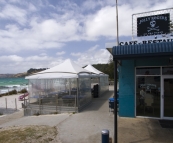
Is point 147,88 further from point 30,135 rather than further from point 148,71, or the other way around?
point 30,135

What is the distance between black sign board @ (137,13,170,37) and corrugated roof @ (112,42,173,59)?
362 centimetres

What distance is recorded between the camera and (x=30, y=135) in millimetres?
6273

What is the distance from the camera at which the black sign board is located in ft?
27.3

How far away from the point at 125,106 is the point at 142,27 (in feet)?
14.1

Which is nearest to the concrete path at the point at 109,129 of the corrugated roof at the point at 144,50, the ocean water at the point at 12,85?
the corrugated roof at the point at 144,50

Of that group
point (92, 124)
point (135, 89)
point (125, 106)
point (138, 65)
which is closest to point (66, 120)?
point (92, 124)

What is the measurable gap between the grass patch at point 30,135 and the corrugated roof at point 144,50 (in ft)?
12.7

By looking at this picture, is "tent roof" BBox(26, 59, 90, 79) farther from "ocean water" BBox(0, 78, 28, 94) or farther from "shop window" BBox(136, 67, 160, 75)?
"ocean water" BBox(0, 78, 28, 94)

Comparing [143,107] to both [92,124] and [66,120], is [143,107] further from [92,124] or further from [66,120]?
[66,120]

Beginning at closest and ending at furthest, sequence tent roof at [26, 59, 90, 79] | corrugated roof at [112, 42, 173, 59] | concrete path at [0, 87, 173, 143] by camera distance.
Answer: corrugated roof at [112, 42, 173, 59] < concrete path at [0, 87, 173, 143] < tent roof at [26, 59, 90, 79]

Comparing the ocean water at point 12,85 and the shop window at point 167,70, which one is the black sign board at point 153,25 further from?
the ocean water at point 12,85

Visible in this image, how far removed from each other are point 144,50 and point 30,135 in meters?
5.19

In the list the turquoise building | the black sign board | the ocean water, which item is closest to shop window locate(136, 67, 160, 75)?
the turquoise building

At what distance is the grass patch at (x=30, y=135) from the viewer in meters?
5.84
